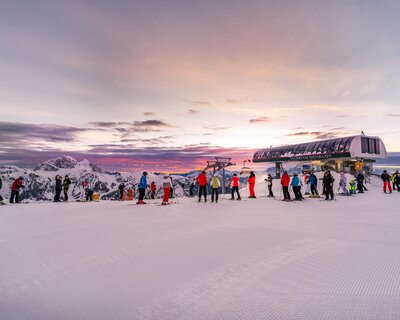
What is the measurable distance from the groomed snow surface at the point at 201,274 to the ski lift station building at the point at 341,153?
36.2 meters

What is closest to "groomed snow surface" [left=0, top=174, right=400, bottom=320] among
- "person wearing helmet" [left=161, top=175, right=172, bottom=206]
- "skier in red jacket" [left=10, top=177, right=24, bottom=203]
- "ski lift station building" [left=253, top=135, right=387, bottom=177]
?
"person wearing helmet" [left=161, top=175, right=172, bottom=206]

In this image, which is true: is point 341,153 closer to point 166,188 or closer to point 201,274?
point 166,188

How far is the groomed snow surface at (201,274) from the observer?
10.6ft

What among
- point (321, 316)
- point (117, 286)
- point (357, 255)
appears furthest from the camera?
point (357, 255)

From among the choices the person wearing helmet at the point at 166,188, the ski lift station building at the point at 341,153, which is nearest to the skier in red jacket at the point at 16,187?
the person wearing helmet at the point at 166,188

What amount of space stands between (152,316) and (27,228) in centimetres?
695

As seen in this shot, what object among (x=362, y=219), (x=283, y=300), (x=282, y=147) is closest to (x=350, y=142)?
(x=282, y=147)

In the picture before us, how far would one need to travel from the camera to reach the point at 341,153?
1556 inches

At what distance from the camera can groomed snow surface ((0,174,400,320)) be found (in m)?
3.24

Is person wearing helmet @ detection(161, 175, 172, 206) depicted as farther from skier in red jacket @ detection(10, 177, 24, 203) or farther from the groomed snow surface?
skier in red jacket @ detection(10, 177, 24, 203)

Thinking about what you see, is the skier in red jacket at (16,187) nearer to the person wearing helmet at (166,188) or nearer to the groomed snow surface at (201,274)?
the person wearing helmet at (166,188)

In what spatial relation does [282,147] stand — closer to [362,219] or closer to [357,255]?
[362,219]

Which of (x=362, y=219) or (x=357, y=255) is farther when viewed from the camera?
(x=362, y=219)

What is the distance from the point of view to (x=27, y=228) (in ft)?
26.7
